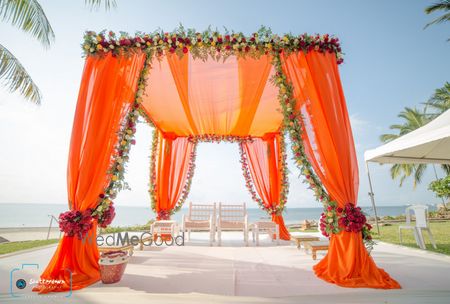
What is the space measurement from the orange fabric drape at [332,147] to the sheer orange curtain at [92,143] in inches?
96.5

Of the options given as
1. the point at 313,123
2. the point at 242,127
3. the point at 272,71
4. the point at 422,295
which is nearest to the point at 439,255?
the point at 422,295

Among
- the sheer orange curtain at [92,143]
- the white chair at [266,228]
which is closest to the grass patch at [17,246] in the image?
the sheer orange curtain at [92,143]

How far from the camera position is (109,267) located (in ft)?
9.19

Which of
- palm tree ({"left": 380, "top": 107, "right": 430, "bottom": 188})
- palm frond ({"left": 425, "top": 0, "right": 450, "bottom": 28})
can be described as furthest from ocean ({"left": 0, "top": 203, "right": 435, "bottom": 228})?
palm frond ({"left": 425, "top": 0, "right": 450, "bottom": 28})

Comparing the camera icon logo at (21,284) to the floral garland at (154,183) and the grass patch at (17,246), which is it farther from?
the floral garland at (154,183)

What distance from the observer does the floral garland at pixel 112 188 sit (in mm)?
2875

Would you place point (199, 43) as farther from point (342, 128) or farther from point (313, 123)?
point (342, 128)

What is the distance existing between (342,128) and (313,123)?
1.27ft

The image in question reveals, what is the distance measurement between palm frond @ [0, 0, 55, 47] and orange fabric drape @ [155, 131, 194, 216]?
134 inches

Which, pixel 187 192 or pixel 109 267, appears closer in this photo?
pixel 109 267

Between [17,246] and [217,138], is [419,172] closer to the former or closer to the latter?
[217,138]

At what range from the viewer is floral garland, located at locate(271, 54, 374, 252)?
9.98 ft

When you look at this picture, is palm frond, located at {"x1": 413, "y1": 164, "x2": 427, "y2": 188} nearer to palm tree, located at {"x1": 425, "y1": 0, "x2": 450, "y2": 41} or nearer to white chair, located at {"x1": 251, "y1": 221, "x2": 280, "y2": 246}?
palm tree, located at {"x1": 425, "y1": 0, "x2": 450, "y2": 41}

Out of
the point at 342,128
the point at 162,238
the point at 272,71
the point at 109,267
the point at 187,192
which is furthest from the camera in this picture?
the point at 187,192
